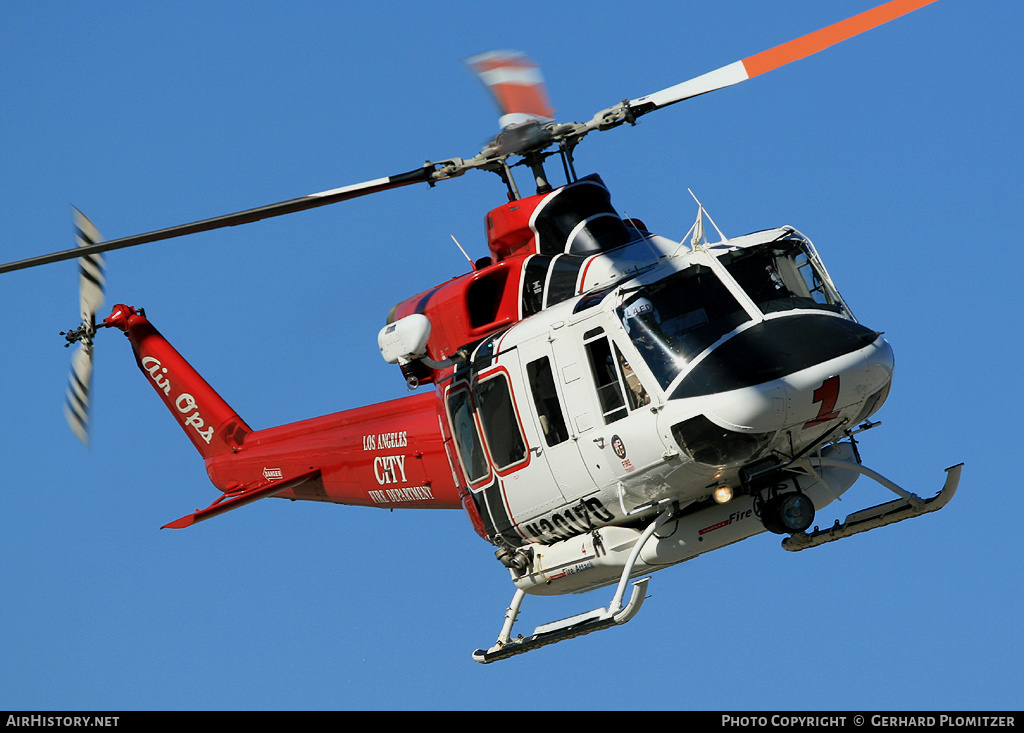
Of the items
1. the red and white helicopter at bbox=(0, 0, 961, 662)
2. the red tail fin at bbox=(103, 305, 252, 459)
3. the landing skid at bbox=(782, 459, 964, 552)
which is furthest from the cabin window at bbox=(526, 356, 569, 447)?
the red tail fin at bbox=(103, 305, 252, 459)

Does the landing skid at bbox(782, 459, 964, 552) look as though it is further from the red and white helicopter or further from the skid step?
the skid step

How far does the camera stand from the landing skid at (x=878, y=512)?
527 inches

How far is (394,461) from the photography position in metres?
16.5

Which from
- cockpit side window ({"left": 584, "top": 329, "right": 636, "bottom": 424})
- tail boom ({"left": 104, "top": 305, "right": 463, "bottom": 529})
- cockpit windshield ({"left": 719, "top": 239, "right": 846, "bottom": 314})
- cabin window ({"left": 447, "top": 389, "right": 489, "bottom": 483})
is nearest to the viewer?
cockpit windshield ({"left": 719, "top": 239, "right": 846, "bottom": 314})

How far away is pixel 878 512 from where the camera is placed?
533 inches

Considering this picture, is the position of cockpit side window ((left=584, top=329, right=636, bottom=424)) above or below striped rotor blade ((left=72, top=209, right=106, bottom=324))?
below

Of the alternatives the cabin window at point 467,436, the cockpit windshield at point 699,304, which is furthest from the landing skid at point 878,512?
the cabin window at point 467,436

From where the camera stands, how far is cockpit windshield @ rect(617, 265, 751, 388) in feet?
40.0

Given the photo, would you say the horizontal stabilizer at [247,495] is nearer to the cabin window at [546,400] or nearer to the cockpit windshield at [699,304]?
the cabin window at [546,400]

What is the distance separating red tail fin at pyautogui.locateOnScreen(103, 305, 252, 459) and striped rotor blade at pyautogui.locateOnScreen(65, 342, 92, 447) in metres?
1.36

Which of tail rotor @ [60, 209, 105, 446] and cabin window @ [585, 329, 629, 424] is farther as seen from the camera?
tail rotor @ [60, 209, 105, 446]

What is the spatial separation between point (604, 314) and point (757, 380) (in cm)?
166
